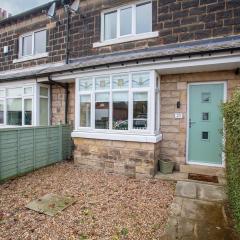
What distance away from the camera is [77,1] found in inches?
357

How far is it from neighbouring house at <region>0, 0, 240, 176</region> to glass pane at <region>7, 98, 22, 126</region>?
1.12m

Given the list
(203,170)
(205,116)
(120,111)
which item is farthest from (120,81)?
(203,170)

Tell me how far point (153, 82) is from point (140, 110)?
0.93 metres

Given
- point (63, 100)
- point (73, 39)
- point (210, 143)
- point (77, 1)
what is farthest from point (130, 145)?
point (77, 1)

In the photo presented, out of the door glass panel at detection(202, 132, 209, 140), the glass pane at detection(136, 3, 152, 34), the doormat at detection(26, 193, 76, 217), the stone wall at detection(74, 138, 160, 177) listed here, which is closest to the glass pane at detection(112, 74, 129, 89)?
the stone wall at detection(74, 138, 160, 177)

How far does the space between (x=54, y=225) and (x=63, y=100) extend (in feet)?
20.1

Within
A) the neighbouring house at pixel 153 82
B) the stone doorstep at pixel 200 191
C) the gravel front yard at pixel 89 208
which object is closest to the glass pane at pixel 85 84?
the neighbouring house at pixel 153 82

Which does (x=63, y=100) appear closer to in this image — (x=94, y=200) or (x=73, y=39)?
(x=73, y=39)

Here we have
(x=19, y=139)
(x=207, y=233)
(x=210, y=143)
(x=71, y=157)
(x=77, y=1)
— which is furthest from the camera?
(x=77, y=1)

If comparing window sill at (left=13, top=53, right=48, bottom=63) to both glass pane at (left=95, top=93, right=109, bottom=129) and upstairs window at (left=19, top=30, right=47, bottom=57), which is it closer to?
upstairs window at (left=19, top=30, right=47, bottom=57)

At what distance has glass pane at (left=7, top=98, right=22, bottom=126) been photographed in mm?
9305

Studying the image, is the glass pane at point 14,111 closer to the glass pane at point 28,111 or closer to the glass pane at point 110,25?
the glass pane at point 28,111

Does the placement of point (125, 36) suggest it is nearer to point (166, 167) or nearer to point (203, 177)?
point (166, 167)

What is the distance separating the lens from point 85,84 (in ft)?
24.1
